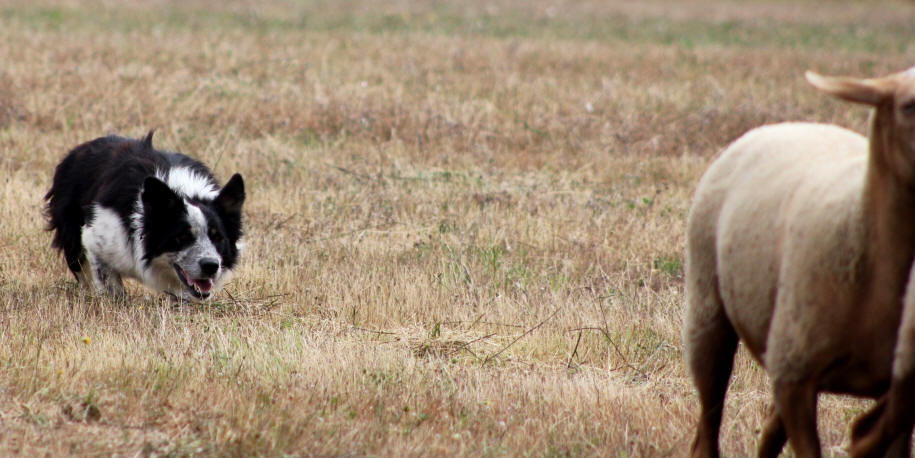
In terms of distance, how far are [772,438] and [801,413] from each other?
68 centimetres

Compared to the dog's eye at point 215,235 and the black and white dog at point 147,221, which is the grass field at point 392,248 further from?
the dog's eye at point 215,235

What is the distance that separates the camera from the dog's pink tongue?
22.2 feet

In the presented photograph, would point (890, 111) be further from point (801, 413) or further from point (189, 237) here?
point (189, 237)

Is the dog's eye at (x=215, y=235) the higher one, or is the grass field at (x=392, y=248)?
the dog's eye at (x=215, y=235)

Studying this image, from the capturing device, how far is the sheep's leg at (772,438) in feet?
13.3

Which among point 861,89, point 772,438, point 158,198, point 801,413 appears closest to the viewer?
point 861,89

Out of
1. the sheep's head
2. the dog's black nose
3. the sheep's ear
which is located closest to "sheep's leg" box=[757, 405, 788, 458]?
the sheep's head

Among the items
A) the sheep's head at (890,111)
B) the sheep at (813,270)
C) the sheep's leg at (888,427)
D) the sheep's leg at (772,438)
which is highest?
the sheep's head at (890,111)

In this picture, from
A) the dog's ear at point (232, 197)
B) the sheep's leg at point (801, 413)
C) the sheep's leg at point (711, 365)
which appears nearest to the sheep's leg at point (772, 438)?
the sheep's leg at point (711, 365)

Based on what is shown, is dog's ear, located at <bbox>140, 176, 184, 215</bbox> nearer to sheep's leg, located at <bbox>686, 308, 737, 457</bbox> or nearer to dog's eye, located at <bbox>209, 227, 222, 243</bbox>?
dog's eye, located at <bbox>209, 227, 222, 243</bbox>

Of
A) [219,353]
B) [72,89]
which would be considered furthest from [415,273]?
[72,89]

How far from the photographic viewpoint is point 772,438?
4.10 m

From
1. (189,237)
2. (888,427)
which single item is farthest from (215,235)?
(888,427)

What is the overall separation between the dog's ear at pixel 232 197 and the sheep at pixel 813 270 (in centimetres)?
361
